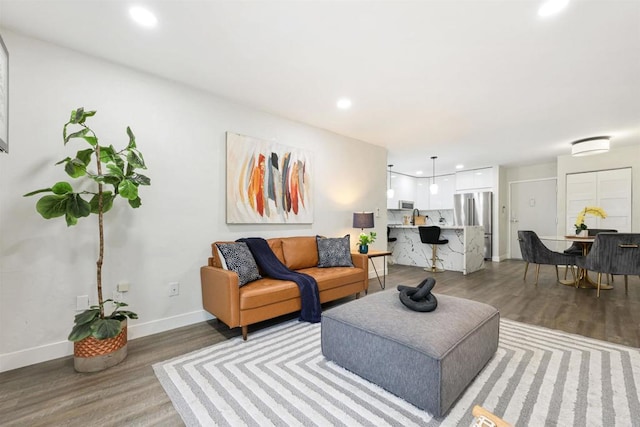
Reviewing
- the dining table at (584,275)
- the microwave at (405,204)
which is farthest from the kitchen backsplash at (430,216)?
the dining table at (584,275)

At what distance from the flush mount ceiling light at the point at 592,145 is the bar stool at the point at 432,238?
8.89ft

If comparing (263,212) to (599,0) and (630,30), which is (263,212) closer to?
Answer: (599,0)

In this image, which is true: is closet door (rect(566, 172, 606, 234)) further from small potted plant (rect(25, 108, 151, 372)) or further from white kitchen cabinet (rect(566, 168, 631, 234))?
small potted plant (rect(25, 108, 151, 372))

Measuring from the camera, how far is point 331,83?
2.83 metres

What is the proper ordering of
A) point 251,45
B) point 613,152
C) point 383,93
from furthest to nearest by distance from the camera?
1. point 613,152
2. point 383,93
3. point 251,45

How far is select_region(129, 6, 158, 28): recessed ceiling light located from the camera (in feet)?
6.06

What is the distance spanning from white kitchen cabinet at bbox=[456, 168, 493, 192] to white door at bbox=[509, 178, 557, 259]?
800 millimetres

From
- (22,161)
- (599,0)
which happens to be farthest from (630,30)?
(22,161)

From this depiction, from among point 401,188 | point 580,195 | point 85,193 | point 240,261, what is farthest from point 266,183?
point 580,195

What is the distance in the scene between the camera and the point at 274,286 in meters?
2.61

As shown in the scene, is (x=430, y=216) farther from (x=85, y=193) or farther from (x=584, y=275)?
(x=85, y=193)

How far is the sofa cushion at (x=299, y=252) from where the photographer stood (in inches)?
132

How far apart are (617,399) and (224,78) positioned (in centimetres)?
379

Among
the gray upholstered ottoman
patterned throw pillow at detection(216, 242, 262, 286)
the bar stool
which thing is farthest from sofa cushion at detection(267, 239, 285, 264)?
the bar stool
